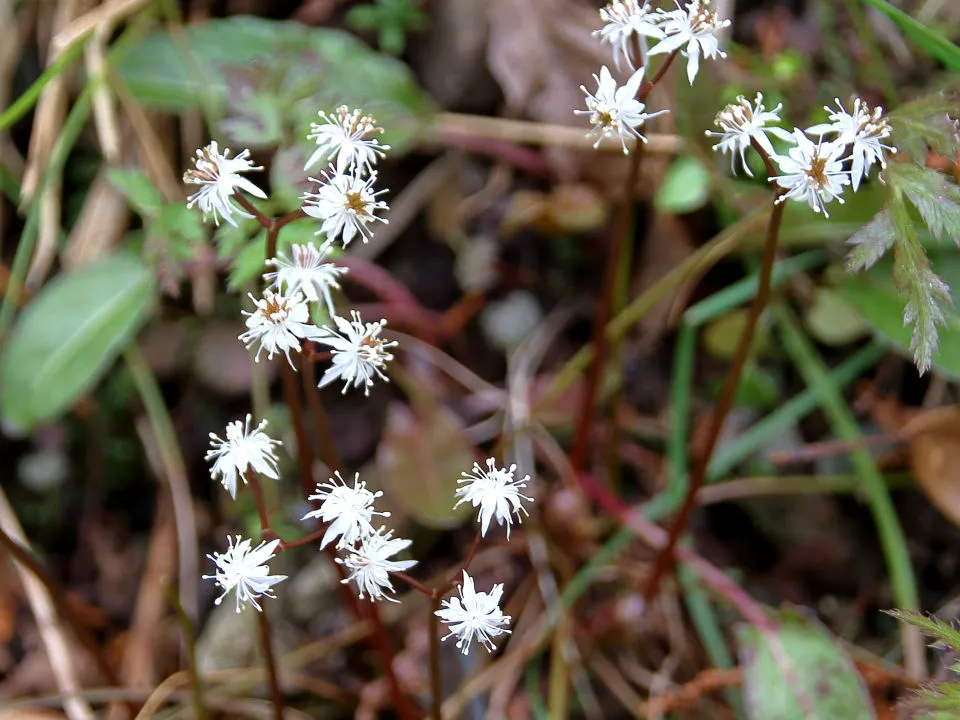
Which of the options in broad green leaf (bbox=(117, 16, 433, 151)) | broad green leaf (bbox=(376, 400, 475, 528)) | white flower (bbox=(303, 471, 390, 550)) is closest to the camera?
white flower (bbox=(303, 471, 390, 550))

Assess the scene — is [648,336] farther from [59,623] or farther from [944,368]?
[59,623]

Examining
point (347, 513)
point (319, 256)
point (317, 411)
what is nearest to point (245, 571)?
point (347, 513)

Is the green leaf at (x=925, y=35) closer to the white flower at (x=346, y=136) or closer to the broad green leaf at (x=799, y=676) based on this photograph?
the white flower at (x=346, y=136)

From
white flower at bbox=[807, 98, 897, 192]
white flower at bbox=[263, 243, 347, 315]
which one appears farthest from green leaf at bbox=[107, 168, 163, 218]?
white flower at bbox=[807, 98, 897, 192]

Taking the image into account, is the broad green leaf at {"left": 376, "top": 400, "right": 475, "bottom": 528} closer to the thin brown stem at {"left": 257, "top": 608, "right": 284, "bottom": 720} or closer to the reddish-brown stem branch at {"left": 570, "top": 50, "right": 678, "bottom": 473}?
the reddish-brown stem branch at {"left": 570, "top": 50, "right": 678, "bottom": 473}

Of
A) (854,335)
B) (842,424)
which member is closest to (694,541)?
(842,424)

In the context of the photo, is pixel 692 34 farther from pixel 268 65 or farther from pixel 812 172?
pixel 268 65
